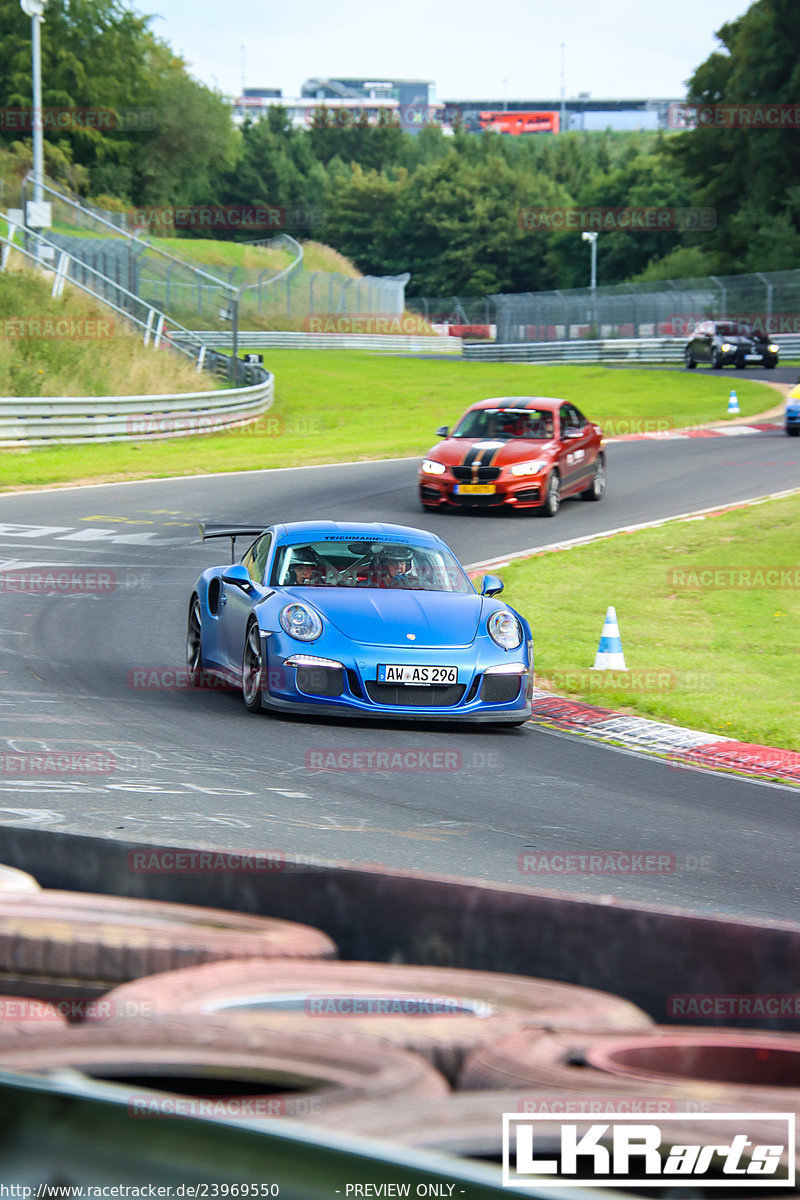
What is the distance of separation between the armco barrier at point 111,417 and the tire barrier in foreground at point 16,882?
73.2 feet

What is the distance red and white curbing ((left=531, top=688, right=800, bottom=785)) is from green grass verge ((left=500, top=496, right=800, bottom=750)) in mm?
277

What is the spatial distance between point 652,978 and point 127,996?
4.58 feet

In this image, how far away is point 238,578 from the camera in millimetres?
10156

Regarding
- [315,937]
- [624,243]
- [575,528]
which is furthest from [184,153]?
[315,937]

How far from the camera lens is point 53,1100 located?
282cm

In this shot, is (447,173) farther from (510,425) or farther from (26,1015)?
(26,1015)

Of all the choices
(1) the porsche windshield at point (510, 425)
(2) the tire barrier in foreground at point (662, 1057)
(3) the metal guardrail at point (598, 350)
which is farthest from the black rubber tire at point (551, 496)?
(3) the metal guardrail at point (598, 350)

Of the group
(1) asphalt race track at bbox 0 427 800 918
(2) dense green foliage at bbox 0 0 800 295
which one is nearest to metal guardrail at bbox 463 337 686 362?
(2) dense green foliage at bbox 0 0 800 295

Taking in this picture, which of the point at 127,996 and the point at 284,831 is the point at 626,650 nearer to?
the point at 284,831

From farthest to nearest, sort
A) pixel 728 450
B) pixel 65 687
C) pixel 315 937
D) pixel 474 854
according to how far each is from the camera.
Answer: pixel 728 450
pixel 65 687
pixel 474 854
pixel 315 937

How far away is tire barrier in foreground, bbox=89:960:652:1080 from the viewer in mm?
3369

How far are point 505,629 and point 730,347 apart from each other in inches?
1679

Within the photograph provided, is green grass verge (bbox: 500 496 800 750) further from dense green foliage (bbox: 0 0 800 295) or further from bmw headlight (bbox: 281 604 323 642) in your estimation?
dense green foliage (bbox: 0 0 800 295)

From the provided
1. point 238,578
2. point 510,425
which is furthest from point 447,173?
point 238,578
